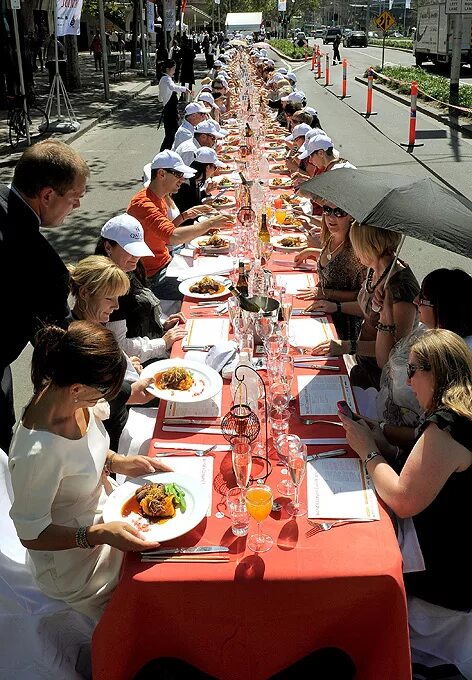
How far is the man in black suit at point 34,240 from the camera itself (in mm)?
3080

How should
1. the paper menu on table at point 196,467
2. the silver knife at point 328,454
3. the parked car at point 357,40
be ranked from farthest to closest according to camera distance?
the parked car at point 357,40 → the silver knife at point 328,454 → the paper menu on table at point 196,467

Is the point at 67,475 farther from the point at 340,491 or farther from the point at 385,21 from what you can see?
the point at 385,21

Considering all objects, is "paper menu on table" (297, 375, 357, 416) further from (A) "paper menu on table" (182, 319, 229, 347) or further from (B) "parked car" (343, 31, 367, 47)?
(B) "parked car" (343, 31, 367, 47)

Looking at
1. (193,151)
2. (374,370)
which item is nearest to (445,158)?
(193,151)

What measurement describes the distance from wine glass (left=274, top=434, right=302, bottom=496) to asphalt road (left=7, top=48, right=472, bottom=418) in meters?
2.93

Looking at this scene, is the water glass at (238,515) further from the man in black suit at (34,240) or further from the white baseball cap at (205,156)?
the white baseball cap at (205,156)

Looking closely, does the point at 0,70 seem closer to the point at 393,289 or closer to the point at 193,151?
the point at 193,151

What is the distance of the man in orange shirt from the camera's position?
5.16 metres

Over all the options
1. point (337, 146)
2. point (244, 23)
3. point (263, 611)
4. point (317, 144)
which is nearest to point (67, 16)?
point (337, 146)

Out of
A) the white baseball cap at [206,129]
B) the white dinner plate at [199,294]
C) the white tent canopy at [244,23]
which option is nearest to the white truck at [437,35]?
the white baseball cap at [206,129]

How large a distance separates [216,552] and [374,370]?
→ 1.99m

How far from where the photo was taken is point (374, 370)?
3.89 m

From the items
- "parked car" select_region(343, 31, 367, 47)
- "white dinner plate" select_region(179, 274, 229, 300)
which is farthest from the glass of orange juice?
"parked car" select_region(343, 31, 367, 47)

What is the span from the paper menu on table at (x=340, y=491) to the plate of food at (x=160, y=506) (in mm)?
429
